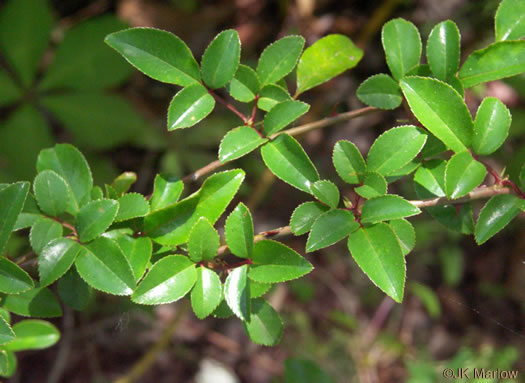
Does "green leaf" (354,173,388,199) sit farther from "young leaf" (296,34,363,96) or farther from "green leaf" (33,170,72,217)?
"green leaf" (33,170,72,217)

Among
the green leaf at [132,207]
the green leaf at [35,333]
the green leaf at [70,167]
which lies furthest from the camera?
the green leaf at [35,333]

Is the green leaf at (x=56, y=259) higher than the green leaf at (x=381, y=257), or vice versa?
the green leaf at (x=56, y=259)

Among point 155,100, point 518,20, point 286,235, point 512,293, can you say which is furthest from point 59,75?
point 512,293

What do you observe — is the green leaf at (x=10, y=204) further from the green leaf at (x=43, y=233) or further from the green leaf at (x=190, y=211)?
the green leaf at (x=190, y=211)

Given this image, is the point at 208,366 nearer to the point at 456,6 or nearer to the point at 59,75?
the point at 59,75

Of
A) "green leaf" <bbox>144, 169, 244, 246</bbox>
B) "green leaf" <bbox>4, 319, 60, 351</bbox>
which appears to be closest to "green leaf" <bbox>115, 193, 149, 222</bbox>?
"green leaf" <bbox>144, 169, 244, 246</bbox>

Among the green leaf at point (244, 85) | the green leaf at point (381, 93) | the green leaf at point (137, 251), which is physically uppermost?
the green leaf at point (244, 85)

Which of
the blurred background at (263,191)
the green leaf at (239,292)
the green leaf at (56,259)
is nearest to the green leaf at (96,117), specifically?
the blurred background at (263,191)
